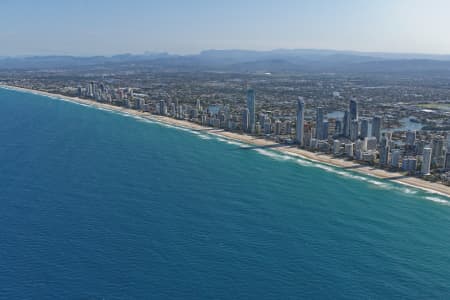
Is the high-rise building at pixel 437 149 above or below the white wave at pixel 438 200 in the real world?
above

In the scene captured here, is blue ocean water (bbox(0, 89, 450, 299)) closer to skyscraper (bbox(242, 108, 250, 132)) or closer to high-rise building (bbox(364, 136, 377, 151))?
high-rise building (bbox(364, 136, 377, 151))

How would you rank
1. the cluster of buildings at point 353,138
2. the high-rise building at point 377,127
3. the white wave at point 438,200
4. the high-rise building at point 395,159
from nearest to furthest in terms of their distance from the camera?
the white wave at point 438,200 → the high-rise building at point 395,159 → the cluster of buildings at point 353,138 → the high-rise building at point 377,127

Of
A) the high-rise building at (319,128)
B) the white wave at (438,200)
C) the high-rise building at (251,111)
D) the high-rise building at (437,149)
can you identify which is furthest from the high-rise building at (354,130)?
the white wave at (438,200)

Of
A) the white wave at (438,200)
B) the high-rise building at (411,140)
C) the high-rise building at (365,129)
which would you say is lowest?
the white wave at (438,200)

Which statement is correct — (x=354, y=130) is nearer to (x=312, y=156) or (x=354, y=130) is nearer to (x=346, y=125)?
(x=346, y=125)

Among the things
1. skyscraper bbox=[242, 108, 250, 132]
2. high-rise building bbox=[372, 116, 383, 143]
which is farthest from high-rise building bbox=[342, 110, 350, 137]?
skyscraper bbox=[242, 108, 250, 132]

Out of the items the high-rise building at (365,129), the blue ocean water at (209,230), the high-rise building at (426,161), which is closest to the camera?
the blue ocean water at (209,230)

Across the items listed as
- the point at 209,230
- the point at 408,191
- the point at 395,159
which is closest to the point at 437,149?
the point at 395,159

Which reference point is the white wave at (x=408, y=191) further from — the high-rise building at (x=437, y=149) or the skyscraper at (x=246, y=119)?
the skyscraper at (x=246, y=119)
